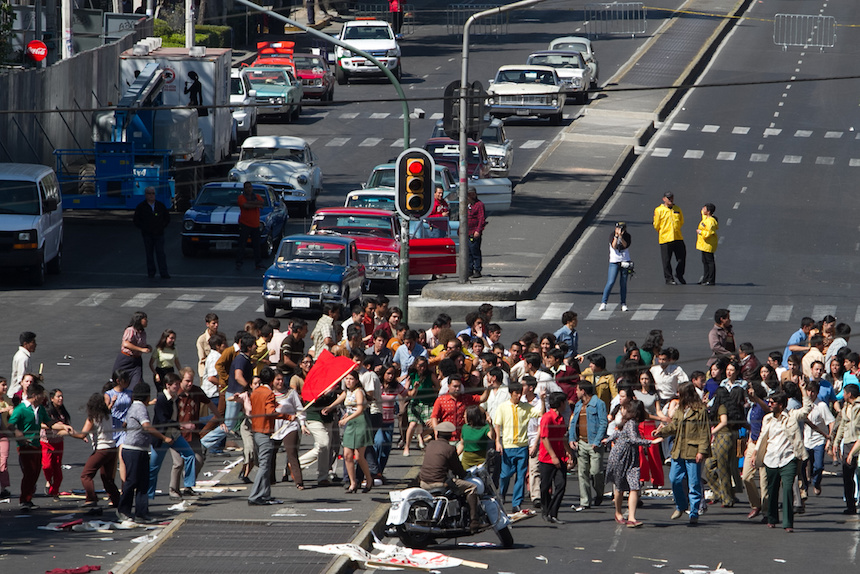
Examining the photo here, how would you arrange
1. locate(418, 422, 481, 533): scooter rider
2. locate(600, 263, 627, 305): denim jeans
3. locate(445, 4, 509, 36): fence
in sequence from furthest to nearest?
locate(445, 4, 509, 36): fence < locate(600, 263, 627, 305): denim jeans < locate(418, 422, 481, 533): scooter rider

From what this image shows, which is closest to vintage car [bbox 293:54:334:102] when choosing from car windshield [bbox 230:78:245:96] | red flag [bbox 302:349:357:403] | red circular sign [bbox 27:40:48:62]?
car windshield [bbox 230:78:245:96]

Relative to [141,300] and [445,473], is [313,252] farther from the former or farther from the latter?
[445,473]

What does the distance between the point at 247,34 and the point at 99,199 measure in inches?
1375

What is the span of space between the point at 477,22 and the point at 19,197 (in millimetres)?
51276

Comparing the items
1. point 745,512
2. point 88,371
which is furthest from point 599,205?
point 745,512

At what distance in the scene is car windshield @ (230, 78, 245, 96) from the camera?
46684 millimetres

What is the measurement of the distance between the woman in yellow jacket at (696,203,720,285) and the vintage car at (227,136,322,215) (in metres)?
10.1

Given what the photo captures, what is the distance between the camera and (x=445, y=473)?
1433cm

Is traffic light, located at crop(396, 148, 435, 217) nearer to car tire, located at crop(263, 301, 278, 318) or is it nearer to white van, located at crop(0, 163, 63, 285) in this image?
car tire, located at crop(263, 301, 278, 318)

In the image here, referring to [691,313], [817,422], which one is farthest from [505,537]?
[691,313]

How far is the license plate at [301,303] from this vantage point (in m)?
25.9

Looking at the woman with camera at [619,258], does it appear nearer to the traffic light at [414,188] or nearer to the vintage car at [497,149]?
the traffic light at [414,188]

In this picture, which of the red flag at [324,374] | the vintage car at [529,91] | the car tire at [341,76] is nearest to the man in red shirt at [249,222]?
the red flag at [324,374]

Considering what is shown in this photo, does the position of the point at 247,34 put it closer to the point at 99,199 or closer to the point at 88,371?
the point at 99,199
